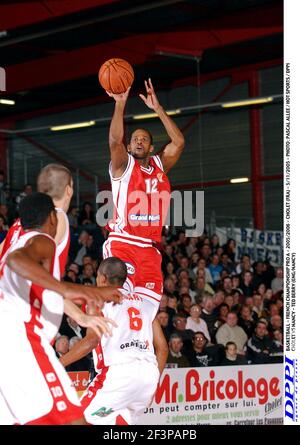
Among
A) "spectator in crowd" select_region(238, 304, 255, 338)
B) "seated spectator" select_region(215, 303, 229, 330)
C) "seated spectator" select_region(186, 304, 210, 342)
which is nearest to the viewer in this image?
"seated spectator" select_region(186, 304, 210, 342)

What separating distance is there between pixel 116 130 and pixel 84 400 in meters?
2.51

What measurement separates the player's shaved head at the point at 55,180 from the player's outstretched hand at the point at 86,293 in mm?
1214

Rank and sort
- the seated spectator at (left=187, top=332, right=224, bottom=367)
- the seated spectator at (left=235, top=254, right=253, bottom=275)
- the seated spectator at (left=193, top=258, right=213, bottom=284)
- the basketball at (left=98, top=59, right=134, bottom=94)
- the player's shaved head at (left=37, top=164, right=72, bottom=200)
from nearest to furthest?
1. the player's shaved head at (left=37, top=164, right=72, bottom=200)
2. the basketball at (left=98, top=59, right=134, bottom=94)
3. the seated spectator at (left=187, top=332, right=224, bottom=367)
4. the seated spectator at (left=193, top=258, right=213, bottom=284)
5. the seated spectator at (left=235, top=254, right=253, bottom=275)

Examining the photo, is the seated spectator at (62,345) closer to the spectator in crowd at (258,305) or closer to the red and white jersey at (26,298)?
the red and white jersey at (26,298)

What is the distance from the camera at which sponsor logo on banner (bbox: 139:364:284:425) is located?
12.5m

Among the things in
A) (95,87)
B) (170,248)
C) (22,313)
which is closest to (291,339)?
(22,313)

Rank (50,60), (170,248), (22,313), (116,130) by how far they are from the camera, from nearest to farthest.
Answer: (22,313) < (116,130) < (170,248) < (50,60)

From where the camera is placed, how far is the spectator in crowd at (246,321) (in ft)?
51.9

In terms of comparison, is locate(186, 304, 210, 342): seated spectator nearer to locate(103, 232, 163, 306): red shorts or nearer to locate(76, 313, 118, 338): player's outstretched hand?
locate(103, 232, 163, 306): red shorts

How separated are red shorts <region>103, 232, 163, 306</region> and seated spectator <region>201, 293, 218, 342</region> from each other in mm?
6080

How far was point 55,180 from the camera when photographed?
711cm

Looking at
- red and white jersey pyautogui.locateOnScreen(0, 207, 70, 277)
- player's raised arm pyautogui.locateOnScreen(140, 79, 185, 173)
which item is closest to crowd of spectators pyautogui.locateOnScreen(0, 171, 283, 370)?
player's raised arm pyautogui.locateOnScreen(140, 79, 185, 173)
